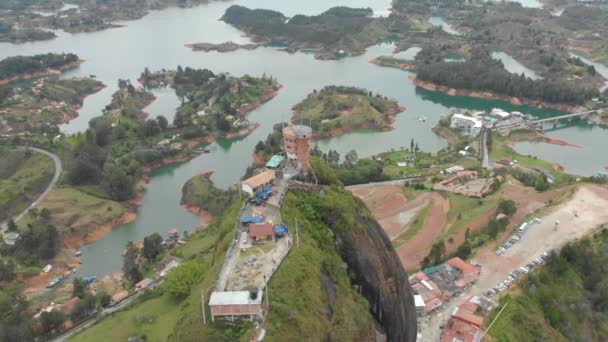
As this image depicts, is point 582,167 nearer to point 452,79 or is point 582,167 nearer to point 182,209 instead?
point 452,79

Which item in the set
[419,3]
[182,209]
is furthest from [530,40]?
[182,209]

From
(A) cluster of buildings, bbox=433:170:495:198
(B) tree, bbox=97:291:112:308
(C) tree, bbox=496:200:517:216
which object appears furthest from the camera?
(A) cluster of buildings, bbox=433:170:495:198

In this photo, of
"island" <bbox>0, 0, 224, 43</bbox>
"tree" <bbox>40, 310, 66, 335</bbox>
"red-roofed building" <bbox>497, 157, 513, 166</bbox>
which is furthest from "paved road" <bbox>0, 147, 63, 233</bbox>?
"island" <bbox>0, 0, 224, 43</bbox>

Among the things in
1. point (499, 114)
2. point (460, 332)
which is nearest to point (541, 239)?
point (460, 332)

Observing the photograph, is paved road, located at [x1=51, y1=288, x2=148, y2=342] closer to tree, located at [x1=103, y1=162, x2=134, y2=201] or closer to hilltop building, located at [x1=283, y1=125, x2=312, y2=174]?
hilltop building, located at [x1=283, y1=125, x2=312, y2=174]

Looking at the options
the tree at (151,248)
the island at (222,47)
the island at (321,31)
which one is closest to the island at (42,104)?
the island at (222,47)

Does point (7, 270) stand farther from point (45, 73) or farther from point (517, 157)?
point (45, 73)
